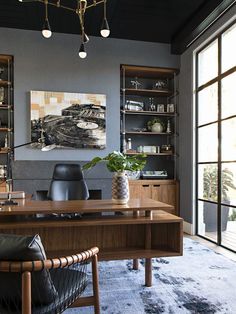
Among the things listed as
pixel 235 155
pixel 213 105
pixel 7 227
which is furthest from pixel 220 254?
pixel 7 227

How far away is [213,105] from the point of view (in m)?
4.46

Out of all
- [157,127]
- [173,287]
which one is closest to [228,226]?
[173,287]

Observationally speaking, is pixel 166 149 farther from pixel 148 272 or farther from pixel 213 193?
pixel 148 272

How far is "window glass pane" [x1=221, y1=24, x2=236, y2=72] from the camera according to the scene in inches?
156

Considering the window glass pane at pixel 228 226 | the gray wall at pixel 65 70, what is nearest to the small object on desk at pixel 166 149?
the gray wall at pixel 65 70

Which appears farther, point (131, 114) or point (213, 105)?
point (131, 114)

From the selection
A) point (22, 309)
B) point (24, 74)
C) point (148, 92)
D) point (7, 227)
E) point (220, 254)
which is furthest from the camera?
point (148, 92)

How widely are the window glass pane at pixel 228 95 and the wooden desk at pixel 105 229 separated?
2087 millimetres

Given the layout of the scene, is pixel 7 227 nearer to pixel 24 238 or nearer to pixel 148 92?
pixel 24 238

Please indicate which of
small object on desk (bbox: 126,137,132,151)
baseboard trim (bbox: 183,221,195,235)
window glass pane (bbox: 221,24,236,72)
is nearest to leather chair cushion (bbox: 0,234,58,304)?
window glass pane (bbox: 221,24,236,72)

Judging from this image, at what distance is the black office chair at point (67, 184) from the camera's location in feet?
11.5

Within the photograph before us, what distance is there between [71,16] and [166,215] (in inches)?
135

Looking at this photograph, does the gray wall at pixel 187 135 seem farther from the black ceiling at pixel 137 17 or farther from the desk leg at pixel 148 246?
the desk leg at pixel 148 246

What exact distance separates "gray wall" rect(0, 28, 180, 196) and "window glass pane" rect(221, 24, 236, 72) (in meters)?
1.31
